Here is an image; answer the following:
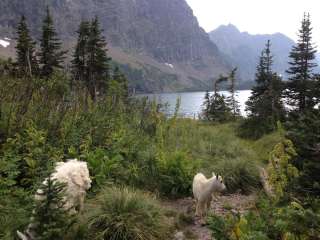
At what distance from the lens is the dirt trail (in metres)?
6.50

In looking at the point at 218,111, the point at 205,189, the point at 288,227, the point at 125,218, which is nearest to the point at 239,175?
the point at 205,189

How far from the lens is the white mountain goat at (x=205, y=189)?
7125 millimetres

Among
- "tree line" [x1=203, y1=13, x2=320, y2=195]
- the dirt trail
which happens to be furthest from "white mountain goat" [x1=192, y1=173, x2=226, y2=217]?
"tree line" [x1=203, y1=13, x2=320, y2=195]

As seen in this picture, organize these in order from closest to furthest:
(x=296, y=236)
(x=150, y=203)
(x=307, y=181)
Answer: (x=296, y=236)
(x=307, y=181)
(x=150, y=203)

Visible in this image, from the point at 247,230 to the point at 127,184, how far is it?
4065mm

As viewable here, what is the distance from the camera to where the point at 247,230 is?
4441mm

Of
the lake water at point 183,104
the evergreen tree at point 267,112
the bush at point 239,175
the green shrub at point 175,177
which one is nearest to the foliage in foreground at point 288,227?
the green shrub at point 175,177

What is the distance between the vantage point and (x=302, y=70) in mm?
20062

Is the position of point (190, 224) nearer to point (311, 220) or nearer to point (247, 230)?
point (247, 230)

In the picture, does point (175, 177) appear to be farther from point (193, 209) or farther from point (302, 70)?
point (302, 70)

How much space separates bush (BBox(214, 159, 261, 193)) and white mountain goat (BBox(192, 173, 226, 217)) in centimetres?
220

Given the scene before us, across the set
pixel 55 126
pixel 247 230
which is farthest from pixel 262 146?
pixel 247 230

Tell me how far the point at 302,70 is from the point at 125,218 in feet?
54.9

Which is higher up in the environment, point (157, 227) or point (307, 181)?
point (307, 181)
